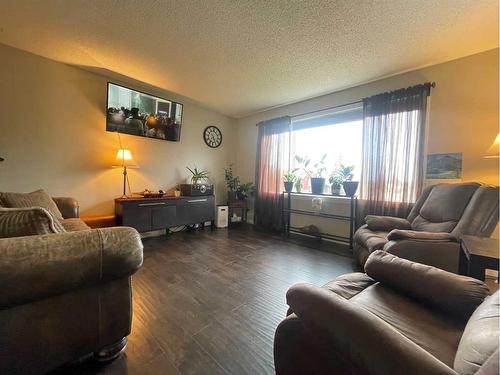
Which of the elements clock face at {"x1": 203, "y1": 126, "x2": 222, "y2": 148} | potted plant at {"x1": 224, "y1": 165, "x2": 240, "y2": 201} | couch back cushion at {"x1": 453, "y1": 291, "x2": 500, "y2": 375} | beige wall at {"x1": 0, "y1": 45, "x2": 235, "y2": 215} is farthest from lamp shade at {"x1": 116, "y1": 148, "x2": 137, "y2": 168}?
couch back cushion at {"x1": 453, "y1": 291, "x2": 500, "y2": 375}

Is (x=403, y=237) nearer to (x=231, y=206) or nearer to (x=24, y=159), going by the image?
(x=231, y=206)

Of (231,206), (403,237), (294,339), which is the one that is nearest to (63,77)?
(231,206)

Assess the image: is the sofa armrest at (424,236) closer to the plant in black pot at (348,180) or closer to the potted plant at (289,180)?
the plant in black pot at (348,180)

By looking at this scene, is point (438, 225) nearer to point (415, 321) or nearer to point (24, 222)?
point (415, 321)

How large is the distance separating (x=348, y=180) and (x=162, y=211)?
2.90 metres

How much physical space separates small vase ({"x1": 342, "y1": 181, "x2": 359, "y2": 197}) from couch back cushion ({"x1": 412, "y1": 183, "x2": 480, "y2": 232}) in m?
0.80

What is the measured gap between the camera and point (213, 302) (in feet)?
5.48

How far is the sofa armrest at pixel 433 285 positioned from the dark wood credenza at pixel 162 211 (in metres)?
2.92

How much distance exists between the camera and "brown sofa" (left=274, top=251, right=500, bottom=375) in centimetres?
50

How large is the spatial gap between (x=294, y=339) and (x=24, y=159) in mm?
3542

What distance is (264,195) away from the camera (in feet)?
13.5

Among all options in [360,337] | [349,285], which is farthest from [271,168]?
[360,337]

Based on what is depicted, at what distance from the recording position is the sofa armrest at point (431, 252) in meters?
1.59

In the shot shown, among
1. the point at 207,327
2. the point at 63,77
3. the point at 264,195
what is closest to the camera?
the point at 207,327
